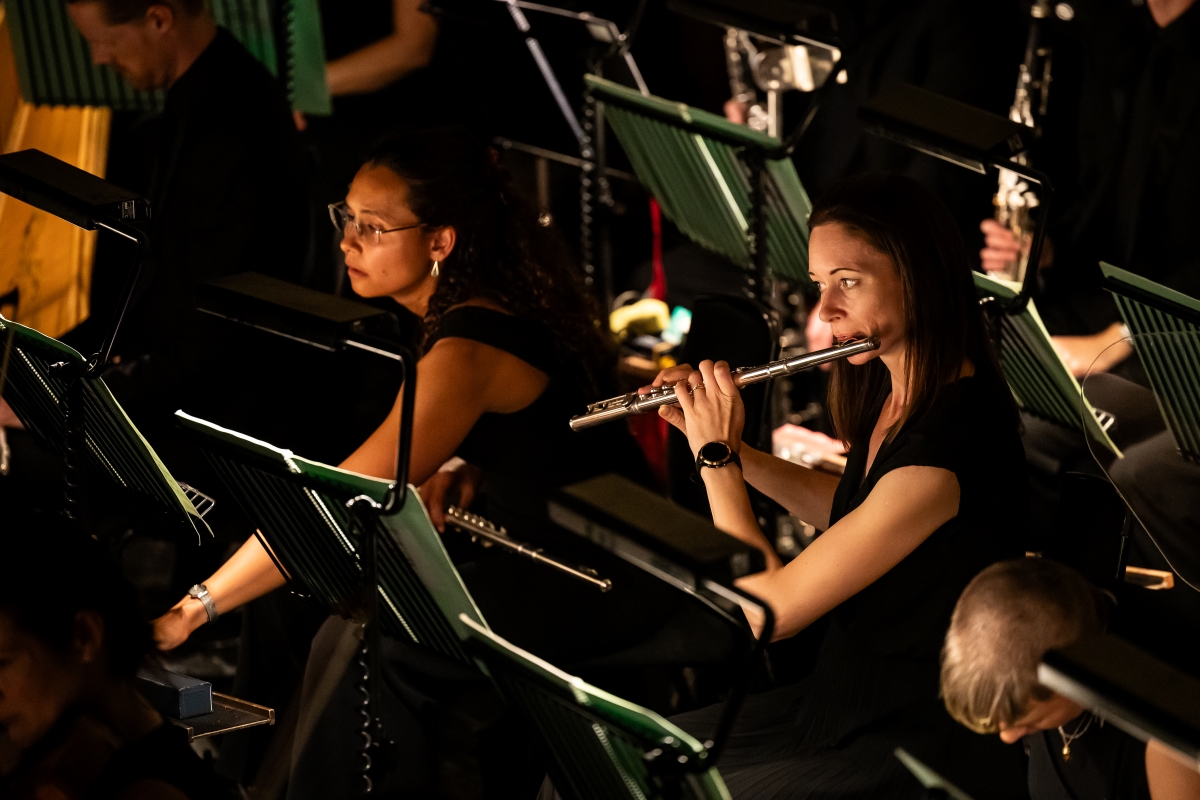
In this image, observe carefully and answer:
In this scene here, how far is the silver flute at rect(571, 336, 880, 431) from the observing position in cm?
202

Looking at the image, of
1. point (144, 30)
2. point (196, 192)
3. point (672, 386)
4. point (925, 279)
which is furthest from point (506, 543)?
point (144, 30)

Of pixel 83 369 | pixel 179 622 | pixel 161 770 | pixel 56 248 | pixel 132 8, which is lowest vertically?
pixel 179 622

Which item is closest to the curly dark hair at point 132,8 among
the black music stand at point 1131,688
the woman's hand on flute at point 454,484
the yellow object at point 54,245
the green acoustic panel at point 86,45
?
the green acoustic panel at point 86,45

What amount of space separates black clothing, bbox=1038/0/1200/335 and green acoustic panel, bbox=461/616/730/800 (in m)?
2.13

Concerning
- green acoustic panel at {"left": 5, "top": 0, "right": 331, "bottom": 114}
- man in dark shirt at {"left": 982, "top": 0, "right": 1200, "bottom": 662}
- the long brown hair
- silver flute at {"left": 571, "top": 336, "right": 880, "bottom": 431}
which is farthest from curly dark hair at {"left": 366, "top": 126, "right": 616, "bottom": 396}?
green acoustic panel at {"left": 5, "top": 0, "right": 331, "bottom": 114}

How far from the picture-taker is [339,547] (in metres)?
1.78

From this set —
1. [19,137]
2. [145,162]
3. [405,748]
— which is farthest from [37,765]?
[19,137]

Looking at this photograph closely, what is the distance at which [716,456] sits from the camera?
202 centimetres

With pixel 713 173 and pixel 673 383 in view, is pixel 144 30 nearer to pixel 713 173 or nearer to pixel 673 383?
pixel 713 173

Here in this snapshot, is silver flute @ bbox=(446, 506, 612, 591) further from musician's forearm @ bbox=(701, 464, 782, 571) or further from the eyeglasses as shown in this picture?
the eyeglasses

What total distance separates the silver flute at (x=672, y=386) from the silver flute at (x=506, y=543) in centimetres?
22

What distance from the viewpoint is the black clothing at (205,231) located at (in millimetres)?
2871

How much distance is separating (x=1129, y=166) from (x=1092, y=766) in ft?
6.93

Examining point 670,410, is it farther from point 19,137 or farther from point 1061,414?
point 19,137
